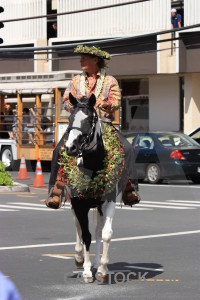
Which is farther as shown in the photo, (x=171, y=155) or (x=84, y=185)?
(x=171, y=155)

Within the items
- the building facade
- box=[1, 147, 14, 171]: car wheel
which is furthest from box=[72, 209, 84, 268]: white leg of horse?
the building facade

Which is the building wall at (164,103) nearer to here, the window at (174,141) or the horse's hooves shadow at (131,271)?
the window at (174,141)

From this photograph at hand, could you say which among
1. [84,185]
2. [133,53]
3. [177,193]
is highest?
[133,53]

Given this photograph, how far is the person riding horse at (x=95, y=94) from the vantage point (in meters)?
8.92

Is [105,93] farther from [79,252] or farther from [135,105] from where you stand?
[135,105]

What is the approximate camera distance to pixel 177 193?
21.3 metres

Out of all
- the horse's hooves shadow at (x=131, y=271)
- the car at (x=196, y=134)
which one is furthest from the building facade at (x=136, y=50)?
the horse's hooves shadow at (x=131, y=271)

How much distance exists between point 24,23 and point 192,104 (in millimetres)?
10815

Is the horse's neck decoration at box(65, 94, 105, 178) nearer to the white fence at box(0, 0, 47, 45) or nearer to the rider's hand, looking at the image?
the rider's hand

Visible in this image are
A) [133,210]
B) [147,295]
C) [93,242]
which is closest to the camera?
[147,295]

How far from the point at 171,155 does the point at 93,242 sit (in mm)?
11951

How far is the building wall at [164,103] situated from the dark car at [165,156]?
1494 cm

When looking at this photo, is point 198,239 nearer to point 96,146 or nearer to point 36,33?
point 96,146

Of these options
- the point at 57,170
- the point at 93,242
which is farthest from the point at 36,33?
the point at 57,170
